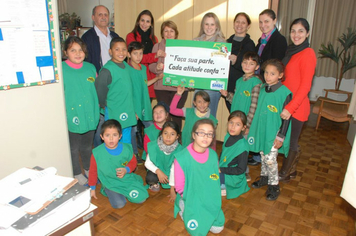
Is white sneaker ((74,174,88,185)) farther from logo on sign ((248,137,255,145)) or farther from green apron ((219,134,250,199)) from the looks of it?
logo on sign ((248,137,255,145))

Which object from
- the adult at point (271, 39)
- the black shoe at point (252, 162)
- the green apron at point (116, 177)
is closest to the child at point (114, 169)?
the green apron at point (116, 177)

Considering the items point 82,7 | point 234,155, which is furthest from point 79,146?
point 82,7

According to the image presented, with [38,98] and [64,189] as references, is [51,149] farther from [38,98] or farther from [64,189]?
[64,189]

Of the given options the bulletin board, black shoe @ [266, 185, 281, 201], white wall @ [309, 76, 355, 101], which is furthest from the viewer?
white wall @ [309, 76, 355, 101]

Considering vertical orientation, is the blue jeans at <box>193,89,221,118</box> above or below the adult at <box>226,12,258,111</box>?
below

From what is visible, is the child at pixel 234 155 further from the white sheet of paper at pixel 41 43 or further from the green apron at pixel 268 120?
the white sheet of paper at pixel 41 43

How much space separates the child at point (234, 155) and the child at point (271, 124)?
0.18 meters

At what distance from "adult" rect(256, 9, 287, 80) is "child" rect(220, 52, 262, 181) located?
19 cm

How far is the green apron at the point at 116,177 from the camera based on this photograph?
8.04 feet

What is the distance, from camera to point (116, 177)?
8.27 feet

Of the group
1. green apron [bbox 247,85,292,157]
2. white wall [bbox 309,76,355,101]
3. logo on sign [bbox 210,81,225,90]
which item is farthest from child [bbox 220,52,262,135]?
white wall [bbox 309,76,355,101]

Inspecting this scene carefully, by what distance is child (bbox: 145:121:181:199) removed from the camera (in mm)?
2516

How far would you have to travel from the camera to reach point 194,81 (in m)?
3.17

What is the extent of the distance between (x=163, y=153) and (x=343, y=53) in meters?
5.55
